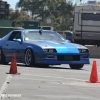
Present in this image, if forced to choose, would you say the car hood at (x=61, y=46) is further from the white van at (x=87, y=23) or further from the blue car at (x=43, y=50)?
the white van at (x=87, y=23)

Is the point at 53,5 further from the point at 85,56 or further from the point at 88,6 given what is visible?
the point at 85,56

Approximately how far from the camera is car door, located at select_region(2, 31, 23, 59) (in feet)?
56.0

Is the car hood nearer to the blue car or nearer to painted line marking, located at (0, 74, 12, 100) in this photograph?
the blue car

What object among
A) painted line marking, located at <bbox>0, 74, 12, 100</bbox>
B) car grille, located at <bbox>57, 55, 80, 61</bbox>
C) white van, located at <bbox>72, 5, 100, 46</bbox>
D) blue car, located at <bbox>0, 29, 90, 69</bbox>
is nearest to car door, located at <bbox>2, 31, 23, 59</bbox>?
blue car, located at <bbox>0, 29, 90, 69</bbox>

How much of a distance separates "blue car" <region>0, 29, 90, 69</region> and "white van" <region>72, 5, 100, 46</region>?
1457cm

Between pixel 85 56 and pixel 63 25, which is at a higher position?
pixel 85 56

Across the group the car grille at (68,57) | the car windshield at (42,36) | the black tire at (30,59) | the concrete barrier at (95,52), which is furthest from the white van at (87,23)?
the car grille at (68,57)

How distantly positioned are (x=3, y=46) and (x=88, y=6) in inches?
600

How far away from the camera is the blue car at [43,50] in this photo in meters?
16.0

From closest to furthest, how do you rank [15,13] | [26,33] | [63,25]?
[26,33]
[63,25]
[15,13]

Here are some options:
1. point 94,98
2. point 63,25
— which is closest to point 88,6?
point 94,98

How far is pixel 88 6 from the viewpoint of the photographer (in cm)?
3238

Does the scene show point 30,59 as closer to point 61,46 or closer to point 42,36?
point 61,46

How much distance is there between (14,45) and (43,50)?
185cm
